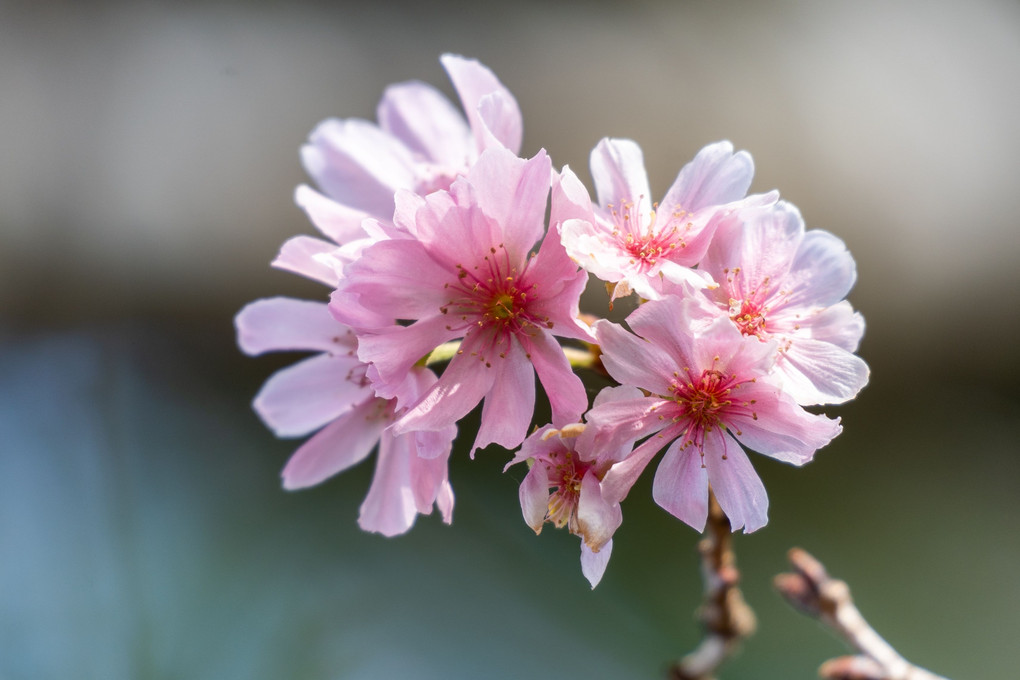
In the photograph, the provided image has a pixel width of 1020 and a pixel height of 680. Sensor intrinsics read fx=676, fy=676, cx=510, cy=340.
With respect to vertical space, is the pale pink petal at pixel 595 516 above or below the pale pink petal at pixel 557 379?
below

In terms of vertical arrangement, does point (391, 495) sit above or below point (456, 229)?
below

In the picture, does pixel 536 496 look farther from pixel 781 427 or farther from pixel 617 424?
pixel 781 427

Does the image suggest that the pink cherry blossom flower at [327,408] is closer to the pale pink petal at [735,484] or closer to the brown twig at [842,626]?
the pale pink petal at [735,484]

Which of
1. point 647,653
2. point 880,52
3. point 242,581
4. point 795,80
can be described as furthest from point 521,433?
point 880,52

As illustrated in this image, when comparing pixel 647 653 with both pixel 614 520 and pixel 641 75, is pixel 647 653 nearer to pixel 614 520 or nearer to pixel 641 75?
pixel 614 520

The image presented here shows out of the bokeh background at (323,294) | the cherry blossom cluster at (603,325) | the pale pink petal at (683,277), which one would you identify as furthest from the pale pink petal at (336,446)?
the bokeh background at (323,294)

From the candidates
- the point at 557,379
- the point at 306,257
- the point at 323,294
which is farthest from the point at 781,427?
the point at 323,294
